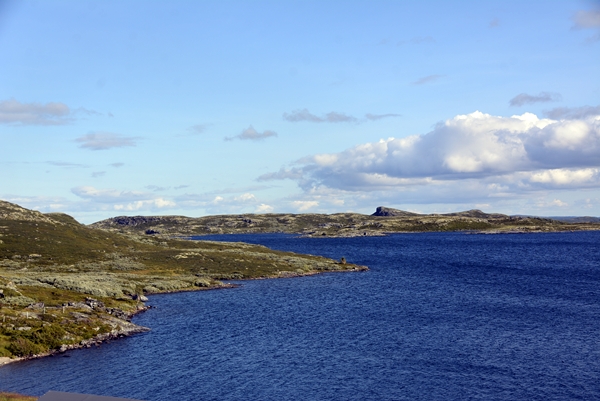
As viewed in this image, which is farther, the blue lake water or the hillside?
the hillside

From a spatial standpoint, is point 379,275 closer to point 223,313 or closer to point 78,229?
point 223,313

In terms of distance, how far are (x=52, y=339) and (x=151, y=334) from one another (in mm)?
14243

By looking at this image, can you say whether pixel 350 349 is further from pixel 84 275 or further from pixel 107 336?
pixel 84 275

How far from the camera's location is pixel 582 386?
55.1 meters

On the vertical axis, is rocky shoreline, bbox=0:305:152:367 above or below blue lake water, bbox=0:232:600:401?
above

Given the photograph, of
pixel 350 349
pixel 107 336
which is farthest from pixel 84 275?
pixel 350 349

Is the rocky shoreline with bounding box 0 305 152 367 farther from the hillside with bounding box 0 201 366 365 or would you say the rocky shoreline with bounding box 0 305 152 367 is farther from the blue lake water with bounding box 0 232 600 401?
the blue lake water with bounding box 0 232 600 401

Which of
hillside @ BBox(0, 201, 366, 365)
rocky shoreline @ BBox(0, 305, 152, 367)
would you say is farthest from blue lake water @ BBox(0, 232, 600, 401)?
hillside @ BBox(0, 201, 366, 365)

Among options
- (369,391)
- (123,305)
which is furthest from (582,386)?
(123,305)

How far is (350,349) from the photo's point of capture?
71.4 metres

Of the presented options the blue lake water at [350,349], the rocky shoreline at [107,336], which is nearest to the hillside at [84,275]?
the rocky shoreline at [107,336]

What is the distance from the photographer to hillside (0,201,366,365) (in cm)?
7388

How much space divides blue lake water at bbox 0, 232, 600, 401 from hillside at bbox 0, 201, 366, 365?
5.11 metres

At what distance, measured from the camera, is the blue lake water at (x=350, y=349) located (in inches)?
2186
